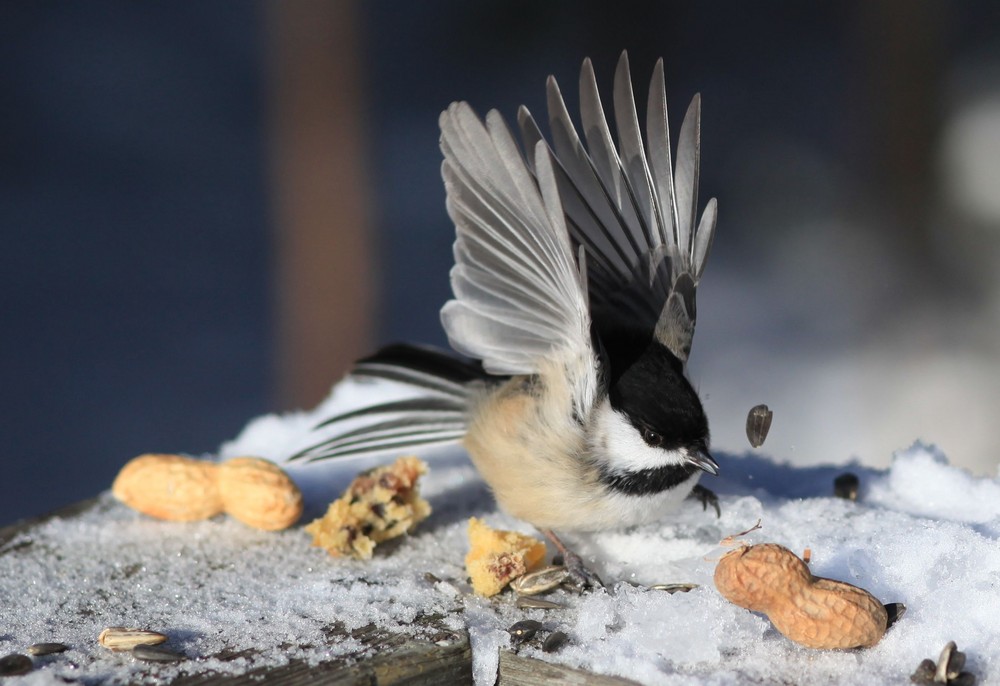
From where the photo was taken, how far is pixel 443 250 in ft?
14.5

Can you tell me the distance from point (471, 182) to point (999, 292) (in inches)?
125

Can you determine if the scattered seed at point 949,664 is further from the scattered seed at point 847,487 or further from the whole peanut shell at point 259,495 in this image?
the whole peanut shell at point 259,495


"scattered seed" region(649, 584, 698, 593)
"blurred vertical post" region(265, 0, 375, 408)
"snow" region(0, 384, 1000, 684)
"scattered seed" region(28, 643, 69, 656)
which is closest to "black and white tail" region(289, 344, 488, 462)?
"snow" region(0, 384, 1000, 684)

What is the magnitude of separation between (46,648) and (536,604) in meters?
0.51

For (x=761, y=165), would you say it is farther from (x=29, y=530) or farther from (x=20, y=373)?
(x=29, y=530)

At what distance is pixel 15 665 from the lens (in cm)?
87

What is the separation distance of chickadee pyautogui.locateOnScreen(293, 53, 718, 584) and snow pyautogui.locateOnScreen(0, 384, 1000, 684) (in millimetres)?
116

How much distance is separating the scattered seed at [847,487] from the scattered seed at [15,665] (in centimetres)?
105

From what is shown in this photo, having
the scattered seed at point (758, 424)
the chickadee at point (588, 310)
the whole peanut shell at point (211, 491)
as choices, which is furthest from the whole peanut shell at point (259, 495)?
the scattered seed at point (758, 424)

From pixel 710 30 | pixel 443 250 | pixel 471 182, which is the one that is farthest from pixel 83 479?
pixel 710 30

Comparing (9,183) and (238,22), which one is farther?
(238,22)

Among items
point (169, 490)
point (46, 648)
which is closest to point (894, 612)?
point (46, 648)

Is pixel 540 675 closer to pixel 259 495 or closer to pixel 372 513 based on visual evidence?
pixel 372 513

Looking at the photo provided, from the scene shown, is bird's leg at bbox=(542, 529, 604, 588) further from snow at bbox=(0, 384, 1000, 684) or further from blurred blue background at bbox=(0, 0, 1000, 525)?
blurred blue background at bbox=(0, 0, 1000, 525)
